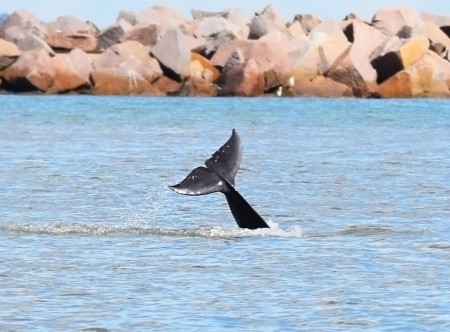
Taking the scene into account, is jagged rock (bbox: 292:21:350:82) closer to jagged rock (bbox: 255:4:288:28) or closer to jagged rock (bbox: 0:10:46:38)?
jagged rock (bbox: 255:4:288:28)

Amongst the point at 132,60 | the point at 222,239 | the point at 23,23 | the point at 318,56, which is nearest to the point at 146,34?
the point at 132,60

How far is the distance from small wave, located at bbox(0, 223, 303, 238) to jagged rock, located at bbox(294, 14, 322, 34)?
71365 millimetres

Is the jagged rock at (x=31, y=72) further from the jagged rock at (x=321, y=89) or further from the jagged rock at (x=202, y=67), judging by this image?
the jagged rock at (x=321, y=89)

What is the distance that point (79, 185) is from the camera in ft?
86.6

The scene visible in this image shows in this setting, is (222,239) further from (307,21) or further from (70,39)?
(307,21)

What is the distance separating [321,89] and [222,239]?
53024 mm

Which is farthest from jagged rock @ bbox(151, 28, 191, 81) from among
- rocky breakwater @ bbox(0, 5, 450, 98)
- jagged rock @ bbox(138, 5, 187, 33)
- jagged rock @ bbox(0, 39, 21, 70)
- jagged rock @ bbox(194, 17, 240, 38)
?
jagged rock @ bbox(138, 5, 187, 33)

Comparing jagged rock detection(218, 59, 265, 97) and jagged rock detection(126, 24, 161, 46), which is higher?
jagged rock detection(126, 24, 161, 46)

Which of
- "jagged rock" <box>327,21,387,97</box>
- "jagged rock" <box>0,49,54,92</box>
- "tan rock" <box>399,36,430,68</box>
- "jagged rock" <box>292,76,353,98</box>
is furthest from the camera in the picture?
"jagged rock" <box>292,76,353,98</box>

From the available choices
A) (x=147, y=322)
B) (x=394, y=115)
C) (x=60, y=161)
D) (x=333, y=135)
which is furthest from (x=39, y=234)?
(x=394, y=115)

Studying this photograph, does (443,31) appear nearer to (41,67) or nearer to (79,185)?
(41,67)

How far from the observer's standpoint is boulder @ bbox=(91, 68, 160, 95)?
7006 cm

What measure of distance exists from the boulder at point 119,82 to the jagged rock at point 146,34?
6.03 metres

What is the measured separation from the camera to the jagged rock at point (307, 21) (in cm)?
9125
